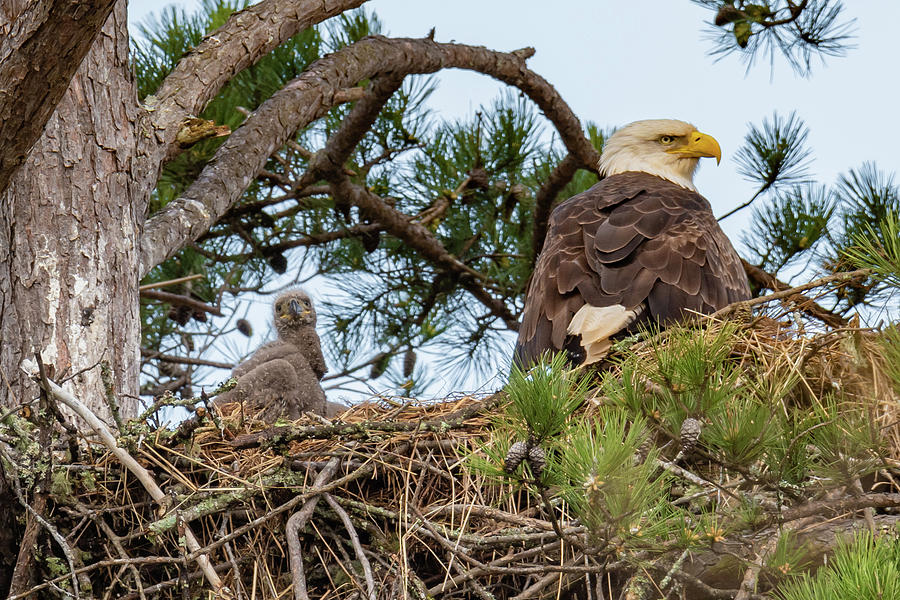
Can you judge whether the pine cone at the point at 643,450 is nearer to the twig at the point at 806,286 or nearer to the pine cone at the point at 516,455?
the pine cone at the point at 516,455

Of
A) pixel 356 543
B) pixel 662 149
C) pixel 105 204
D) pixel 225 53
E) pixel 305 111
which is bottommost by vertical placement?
pixel 356 543

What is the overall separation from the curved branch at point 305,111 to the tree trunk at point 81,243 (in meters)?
0.26

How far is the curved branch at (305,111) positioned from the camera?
164 inches

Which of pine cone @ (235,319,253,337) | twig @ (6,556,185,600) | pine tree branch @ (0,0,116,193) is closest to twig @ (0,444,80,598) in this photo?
twig @ (6,556,185,600)

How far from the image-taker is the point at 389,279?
634 cm

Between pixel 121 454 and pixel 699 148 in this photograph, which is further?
pixel 699 148

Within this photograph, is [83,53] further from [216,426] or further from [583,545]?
[583,545]

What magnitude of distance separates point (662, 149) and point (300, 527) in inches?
144

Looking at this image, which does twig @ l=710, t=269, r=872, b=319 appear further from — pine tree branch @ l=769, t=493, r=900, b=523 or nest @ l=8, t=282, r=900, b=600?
pine tree branch @ l=769, t=493, r=900, b=523

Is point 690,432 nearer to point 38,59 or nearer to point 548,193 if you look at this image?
point 38,59

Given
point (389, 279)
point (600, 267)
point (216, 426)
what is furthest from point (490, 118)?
point (216, 426)

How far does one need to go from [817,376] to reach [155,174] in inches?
96.7

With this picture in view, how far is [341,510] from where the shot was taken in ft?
9.71

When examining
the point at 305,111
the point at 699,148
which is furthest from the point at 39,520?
the point at 699,148
